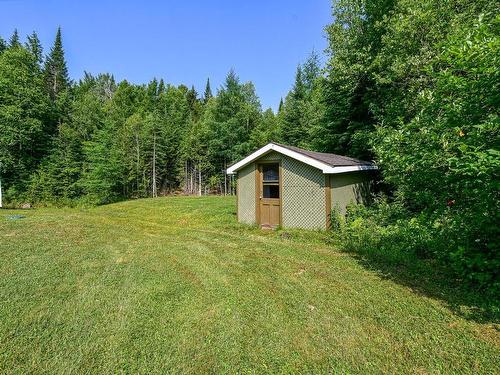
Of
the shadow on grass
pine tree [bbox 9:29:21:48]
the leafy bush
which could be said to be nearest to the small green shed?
the shadow on grass

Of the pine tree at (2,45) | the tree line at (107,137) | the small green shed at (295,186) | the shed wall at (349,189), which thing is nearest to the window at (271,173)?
the small green shed at (295,186)

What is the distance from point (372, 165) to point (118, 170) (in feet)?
68.4

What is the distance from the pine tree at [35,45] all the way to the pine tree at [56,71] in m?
1.46

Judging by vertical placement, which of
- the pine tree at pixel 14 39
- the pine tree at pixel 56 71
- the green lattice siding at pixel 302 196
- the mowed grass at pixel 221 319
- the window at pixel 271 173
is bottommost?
the mowed grass at pixel 221 319

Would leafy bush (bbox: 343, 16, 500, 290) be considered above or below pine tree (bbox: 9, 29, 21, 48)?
below

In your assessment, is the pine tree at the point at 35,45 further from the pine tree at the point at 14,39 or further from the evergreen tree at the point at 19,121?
the evergreen tree at the point at 19,121

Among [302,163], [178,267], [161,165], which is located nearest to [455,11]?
[302,163]

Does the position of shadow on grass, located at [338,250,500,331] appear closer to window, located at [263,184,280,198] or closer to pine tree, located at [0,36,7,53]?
window, located at [263,184,280,198]

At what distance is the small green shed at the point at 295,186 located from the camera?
8828 mm

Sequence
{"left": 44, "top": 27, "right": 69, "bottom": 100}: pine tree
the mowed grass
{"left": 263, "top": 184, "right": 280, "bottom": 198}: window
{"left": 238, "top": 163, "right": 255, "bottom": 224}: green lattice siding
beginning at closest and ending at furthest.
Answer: the mowed grass, {"left": 263, "top": 184, "right": 280, "bottom": 198}: window, {"left": 238, "top": 163, "right": 255, "bottom": 224}: green lattice siding, {"left": 44, "top": 27, "right": 69, "bottom": 100}: pine tree

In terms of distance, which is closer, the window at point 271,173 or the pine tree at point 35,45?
the window at point 271,173

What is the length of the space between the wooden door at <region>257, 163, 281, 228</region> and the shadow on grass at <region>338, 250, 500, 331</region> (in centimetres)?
398

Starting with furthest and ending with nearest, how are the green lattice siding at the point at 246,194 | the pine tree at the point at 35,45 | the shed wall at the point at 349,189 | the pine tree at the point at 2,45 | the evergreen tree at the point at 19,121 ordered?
the pine tree at the point at 2,45
the pine tree at the point at 35,45
the evergreen tree at the point at 19,121
the green lattice siding at the point at 246,194
the shed wall at the point at 349,189

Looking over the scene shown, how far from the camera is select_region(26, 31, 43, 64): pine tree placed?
23.8 metres
